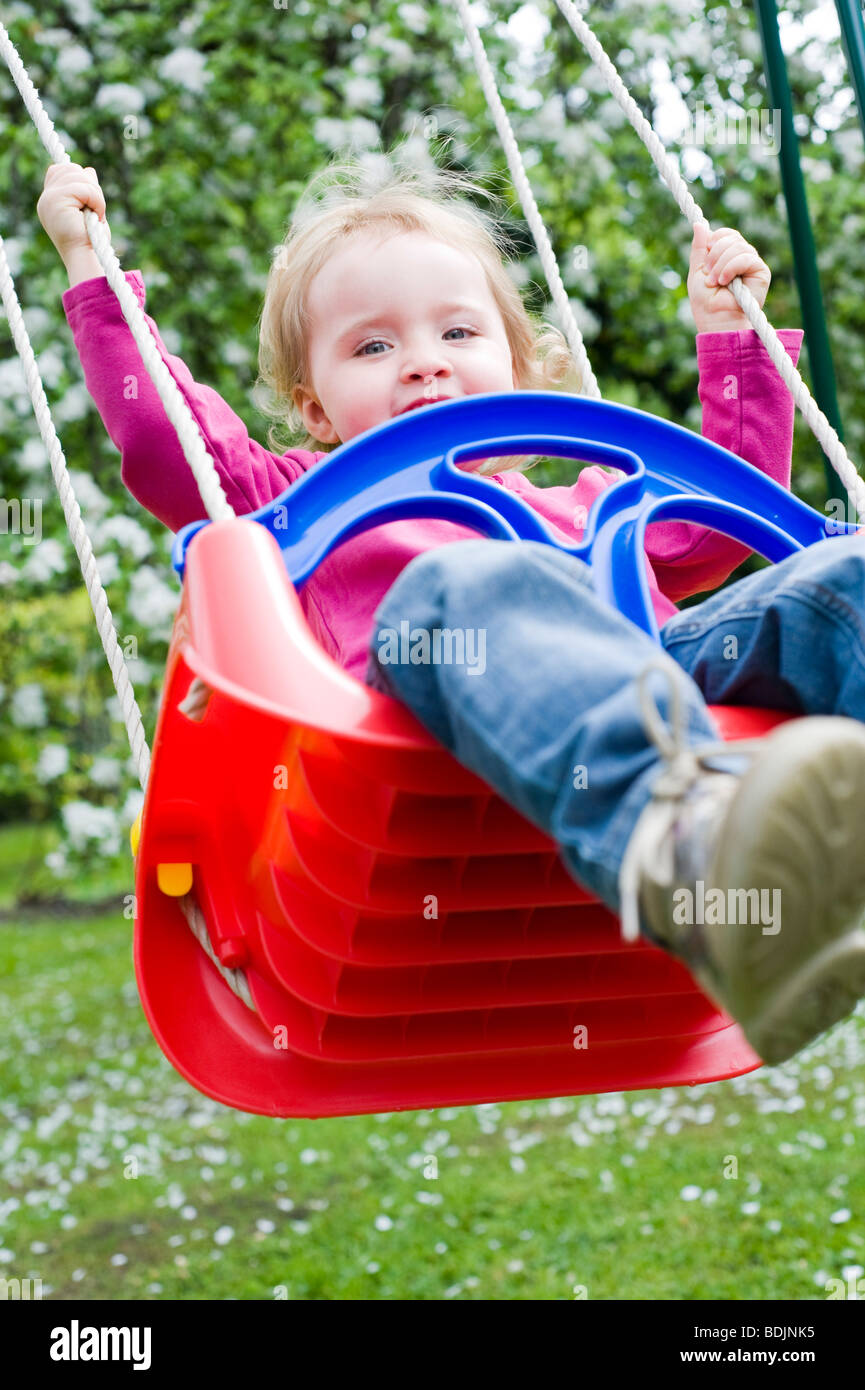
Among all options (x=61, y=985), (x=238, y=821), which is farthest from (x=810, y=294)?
(x=61, y=985)

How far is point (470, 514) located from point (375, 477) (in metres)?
0.10

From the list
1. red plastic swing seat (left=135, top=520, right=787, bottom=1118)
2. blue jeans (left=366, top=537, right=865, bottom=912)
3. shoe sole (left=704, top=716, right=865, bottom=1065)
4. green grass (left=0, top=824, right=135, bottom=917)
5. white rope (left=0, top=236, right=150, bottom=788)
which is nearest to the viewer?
shoe sole (left=704, top=716, right=865, bottom=1065)

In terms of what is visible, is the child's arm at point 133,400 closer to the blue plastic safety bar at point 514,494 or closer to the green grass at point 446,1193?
the blue plastic safety bar at point 514,494

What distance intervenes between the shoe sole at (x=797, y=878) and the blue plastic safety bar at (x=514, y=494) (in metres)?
0.41

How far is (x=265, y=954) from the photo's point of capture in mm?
1371

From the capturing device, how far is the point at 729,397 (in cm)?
175

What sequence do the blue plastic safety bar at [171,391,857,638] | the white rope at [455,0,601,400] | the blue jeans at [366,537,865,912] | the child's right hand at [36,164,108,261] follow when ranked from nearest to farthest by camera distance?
1. the blue jeans at [366,537,865,912]
2. the blue plastic safety bar at [171,391,857,638]
3. the child's right hand at [36,164,108,261]
4. the white rope at [455,0,601,400]

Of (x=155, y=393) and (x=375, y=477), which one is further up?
(x=155, y=393)

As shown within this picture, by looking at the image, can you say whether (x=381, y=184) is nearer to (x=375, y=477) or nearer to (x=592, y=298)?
(x=375, y=477)

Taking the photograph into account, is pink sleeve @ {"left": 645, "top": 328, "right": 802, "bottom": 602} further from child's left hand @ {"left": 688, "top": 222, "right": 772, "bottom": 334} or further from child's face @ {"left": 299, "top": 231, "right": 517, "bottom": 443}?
child's face @ {"left": 299, "top": 231, "right": 517, "bottom": 443}

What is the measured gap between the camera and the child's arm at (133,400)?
155 centimetres

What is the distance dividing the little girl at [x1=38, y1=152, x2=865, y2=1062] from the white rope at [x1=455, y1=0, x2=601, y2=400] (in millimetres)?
61

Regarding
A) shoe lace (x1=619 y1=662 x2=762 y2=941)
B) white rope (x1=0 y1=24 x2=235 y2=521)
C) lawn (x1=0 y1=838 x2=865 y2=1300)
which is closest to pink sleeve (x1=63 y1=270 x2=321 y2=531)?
white rope (x1=0 y1=24 x2=235 y2=521)

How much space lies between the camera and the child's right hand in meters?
1.55
